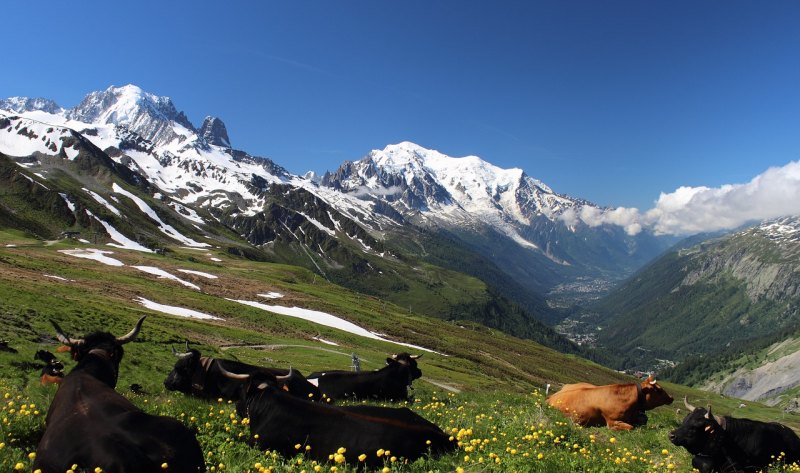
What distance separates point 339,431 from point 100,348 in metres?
7.74

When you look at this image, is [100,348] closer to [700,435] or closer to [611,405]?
[700,435]

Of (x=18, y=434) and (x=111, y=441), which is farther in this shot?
(x=18, y=434)

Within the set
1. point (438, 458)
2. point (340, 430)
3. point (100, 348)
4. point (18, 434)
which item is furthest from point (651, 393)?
point (18, 434)

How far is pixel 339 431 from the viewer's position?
10.2m

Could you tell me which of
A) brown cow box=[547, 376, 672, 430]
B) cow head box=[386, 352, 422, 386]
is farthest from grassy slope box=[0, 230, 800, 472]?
cow head box=[386, 352, 422, 386]

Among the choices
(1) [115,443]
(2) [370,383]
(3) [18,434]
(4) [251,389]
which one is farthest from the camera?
(2) [370,383]

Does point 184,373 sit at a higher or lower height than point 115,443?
lower

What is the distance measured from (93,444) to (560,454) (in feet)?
30.7

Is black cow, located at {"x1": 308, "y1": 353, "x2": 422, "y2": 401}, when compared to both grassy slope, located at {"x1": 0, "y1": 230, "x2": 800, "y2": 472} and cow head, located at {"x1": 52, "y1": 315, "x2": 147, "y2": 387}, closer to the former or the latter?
grassy slope, located at {"x1": 0, "y1": 230, "x2": 800, "y2": 472}

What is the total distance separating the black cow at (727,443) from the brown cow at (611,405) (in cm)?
507

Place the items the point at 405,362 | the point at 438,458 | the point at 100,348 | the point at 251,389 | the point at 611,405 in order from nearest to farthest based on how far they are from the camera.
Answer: the point at 438,458 < the point at 251,389 < the point at 100,348 < the point at 611,405 < the point at 405,362

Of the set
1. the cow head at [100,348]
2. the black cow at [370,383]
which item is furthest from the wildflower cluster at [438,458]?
the black cow at [370,383]

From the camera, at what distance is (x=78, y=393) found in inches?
396

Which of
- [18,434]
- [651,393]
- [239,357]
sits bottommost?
[239,357]
